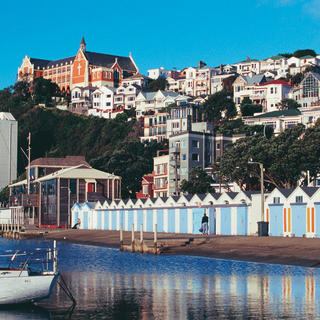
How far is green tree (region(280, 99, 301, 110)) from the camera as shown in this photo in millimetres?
162250

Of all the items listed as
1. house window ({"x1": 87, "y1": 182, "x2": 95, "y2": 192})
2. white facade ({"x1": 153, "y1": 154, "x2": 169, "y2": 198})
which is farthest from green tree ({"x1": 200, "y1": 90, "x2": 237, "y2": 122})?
house window ({"x1": 87, "y1": 182, "x2": 95, "y2": 192})

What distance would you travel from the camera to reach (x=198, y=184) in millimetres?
113125

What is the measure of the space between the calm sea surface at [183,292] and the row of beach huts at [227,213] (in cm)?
998

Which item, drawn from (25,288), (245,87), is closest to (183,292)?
(25,288)

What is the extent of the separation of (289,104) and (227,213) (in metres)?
98.8

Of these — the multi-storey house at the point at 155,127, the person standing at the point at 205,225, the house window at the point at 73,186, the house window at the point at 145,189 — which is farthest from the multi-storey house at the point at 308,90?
the person standing at the point at 205,225

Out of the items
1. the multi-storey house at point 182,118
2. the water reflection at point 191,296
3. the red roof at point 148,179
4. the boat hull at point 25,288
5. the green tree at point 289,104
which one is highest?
the green tree at point 289,104

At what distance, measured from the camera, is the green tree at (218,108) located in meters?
172

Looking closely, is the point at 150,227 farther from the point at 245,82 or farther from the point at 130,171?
the point at 245,82

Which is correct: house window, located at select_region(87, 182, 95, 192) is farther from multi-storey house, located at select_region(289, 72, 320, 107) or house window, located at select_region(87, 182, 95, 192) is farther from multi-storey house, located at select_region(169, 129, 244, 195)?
multi-storey house, located at select_region(289, 72, 320, 107)

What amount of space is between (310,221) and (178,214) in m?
22.8

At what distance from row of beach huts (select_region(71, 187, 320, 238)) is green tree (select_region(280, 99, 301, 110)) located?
7705 cm

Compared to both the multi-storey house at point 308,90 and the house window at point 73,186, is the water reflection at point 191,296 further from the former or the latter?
the multi-storey house at point 308,90

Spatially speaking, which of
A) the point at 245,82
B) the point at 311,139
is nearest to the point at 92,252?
the point at 311,139
